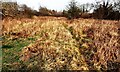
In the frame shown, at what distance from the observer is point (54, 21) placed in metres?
12.9

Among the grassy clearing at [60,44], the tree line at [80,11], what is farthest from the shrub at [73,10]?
the grassy clearing at [60,44]

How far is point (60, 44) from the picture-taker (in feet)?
35.7

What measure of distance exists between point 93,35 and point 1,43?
3922 mm

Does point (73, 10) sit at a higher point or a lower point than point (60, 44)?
higher

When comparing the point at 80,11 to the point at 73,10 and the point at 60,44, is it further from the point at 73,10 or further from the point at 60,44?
the point at 60,44

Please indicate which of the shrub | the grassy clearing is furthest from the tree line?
the grassy clearing

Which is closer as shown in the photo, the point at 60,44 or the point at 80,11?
the point at 60,44

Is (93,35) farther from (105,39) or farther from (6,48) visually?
(6,48)

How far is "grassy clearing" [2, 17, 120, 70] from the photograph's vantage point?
9.66 meters

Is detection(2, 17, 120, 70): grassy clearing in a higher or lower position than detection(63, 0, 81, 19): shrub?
lower

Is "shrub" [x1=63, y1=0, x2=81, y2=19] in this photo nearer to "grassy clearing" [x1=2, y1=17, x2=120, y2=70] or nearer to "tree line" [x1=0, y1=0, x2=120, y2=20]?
"tree line" [x1=0, y1=0, x2=120, y2=20]

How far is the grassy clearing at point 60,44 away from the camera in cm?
966

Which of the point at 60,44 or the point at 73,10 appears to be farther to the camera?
the point at 73,10

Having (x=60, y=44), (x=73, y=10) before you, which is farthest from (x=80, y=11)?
(x=60, y=44)
